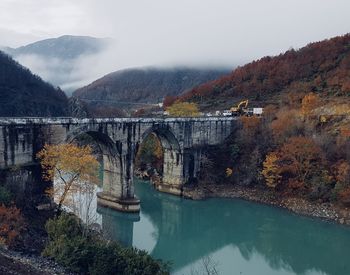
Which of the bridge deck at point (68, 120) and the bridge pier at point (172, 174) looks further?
the bridge pier at point (172, 174)

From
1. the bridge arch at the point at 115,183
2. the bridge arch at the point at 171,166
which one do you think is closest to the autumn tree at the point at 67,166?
the bridge arch at the point at 115,183

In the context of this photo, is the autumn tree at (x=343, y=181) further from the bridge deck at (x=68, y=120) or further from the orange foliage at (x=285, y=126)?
the bridge deck at (x=68, y=120)

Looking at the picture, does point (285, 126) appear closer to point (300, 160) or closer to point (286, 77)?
point (300, 160)

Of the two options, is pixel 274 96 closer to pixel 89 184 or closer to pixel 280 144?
pixel 280 144

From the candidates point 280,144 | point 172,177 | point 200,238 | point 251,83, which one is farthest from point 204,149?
point 251,83

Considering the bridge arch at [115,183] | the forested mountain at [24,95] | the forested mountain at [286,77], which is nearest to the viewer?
the bridge arch at [115,183]

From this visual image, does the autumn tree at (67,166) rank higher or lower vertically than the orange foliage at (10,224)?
higher

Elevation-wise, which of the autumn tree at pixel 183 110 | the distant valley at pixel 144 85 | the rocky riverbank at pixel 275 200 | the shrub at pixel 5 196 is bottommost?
the rocky riverbank at pixel 275 200
